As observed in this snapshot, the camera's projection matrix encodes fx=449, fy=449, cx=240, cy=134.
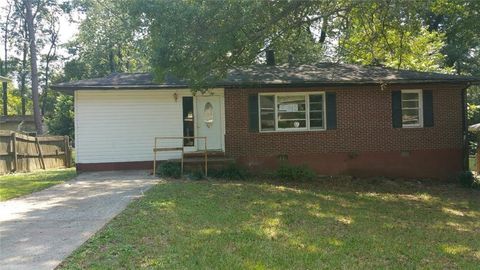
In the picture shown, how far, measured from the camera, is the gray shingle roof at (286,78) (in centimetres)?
1425

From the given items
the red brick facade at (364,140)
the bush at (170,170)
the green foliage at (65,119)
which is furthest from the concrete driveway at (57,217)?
the green foliage at (65,119)

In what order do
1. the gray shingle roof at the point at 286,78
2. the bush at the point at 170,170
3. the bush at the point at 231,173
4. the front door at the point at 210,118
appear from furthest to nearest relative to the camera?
the front door at the point at 210,118
the gray shingle roof at the point at 286,78
the bush at the point at 231,173
the bush at the point at 170,170

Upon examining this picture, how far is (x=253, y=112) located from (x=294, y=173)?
2424 millimetres

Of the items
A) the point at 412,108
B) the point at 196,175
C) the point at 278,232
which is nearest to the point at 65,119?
the point at 196,175

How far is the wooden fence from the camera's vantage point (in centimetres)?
1603

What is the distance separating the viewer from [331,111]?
589 inches

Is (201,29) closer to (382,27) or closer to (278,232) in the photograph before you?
(278,232)

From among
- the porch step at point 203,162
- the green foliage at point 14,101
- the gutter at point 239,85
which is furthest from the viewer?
the green foliage at point 14,101

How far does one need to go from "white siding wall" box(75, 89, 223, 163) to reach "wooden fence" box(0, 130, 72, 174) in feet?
11.5

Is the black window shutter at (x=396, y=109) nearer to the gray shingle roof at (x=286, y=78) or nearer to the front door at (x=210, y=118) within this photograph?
the gray shingle roof at (x=286, y=78)

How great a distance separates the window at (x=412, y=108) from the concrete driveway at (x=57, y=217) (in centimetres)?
878

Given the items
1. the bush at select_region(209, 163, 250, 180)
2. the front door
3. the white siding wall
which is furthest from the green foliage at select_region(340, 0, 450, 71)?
the white siding wall

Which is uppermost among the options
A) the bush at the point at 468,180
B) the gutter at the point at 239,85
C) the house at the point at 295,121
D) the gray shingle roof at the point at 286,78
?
the gray shingle roof at the point at 286,78

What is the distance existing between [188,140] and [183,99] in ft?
4.50
